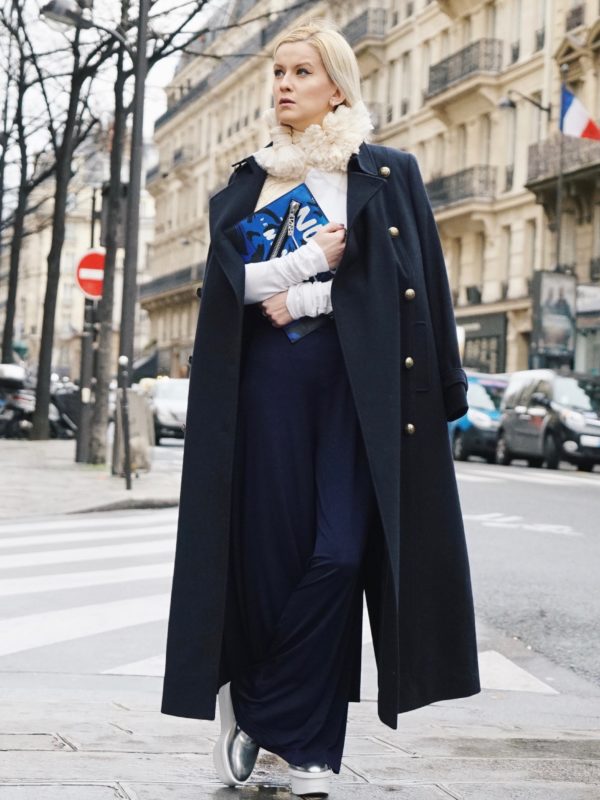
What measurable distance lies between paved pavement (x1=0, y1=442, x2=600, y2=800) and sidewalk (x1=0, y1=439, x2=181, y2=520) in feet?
12.9

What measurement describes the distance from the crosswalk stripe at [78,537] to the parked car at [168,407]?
767 inches

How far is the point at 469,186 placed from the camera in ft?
156

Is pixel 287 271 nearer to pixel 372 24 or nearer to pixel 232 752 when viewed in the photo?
pixel 232 752

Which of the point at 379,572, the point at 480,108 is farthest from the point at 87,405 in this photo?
the point at 480,108

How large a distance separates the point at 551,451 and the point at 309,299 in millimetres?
22787

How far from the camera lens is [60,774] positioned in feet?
12.2

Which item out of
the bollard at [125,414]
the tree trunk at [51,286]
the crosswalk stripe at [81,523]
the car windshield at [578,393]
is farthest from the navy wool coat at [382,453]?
the tree trunk at [51,286]

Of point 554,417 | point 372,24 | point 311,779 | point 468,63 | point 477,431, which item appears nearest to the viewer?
point 311,779

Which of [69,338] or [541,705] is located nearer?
[541,705]

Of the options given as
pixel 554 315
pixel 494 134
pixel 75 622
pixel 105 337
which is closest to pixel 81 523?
pixel 75 622

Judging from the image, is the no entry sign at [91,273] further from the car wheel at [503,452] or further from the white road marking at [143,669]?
the white road marking at [143,669]

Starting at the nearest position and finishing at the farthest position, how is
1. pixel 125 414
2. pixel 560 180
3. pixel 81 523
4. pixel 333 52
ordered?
pixel 333 52 → pixel 81 523 → pixel 125 414 → pixel 560 180

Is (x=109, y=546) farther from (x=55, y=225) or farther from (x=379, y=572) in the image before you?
(x=55, y=225)

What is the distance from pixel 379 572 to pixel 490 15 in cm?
4564
